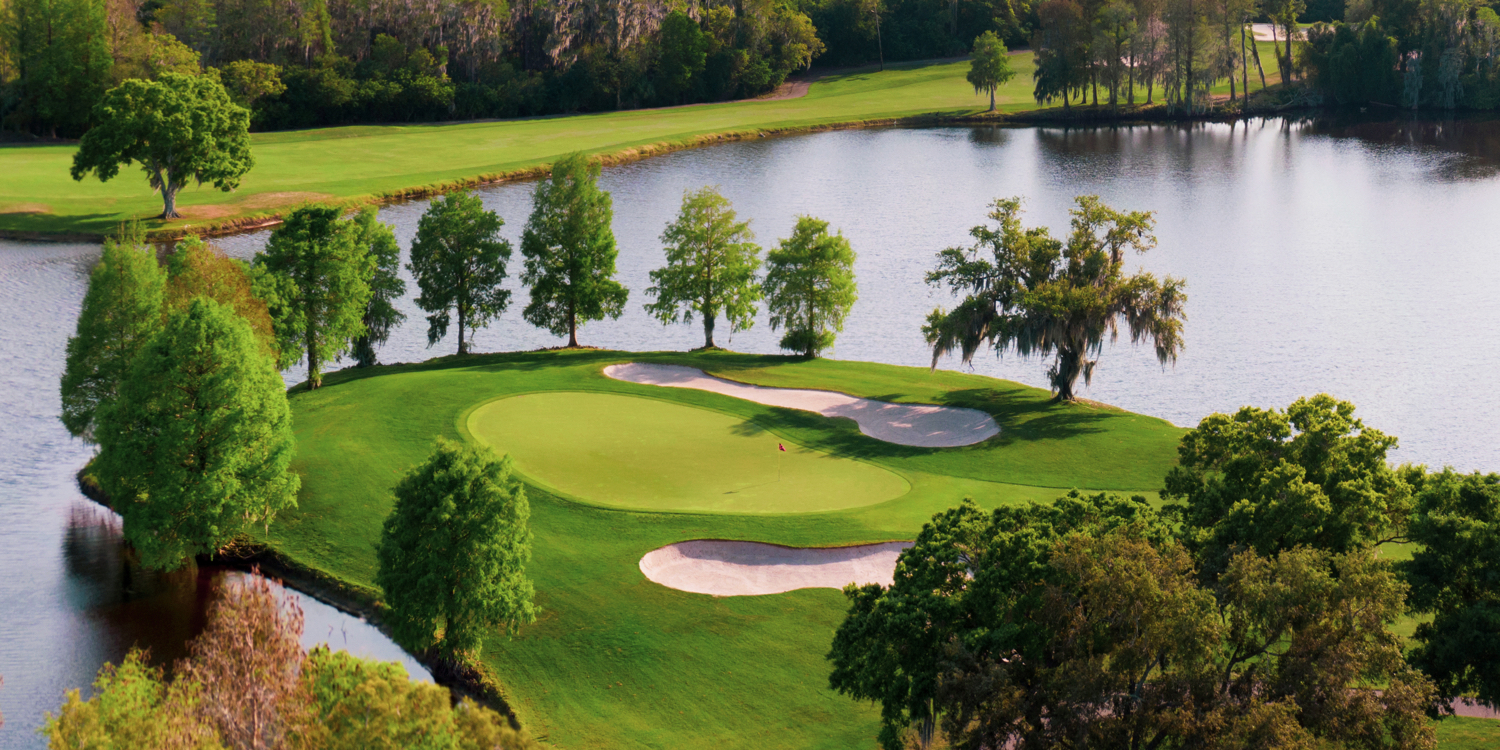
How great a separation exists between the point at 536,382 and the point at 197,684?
110 feet

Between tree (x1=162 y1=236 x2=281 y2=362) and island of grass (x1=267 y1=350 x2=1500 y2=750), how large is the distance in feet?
15.3

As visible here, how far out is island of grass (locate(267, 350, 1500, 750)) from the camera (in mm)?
30781

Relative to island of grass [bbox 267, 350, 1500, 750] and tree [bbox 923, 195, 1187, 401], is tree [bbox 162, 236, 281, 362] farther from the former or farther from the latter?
tree [bbox 923, 195, 1187, 401]

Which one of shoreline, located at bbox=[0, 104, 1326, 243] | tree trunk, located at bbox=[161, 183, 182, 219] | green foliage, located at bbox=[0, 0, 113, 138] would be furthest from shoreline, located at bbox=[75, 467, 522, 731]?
green foliage, located at bbox=[0, 0, 113, 138]

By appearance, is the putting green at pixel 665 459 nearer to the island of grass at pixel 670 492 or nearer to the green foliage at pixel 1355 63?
the island of grass at pixel 670 492

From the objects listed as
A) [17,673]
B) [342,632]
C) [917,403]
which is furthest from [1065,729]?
[917,403]

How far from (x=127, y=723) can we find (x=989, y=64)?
133 m

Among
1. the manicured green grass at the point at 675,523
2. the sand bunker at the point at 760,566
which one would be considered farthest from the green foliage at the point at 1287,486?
the sand bunker at the point at 760,566

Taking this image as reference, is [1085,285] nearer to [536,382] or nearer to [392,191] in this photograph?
[536,382]

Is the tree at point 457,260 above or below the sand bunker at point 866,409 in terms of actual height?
above

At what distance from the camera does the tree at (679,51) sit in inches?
5723

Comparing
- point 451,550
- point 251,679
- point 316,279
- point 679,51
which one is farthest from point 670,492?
point 679,51

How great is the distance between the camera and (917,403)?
5291cm

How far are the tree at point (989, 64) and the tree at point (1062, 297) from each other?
91426 millimetres
